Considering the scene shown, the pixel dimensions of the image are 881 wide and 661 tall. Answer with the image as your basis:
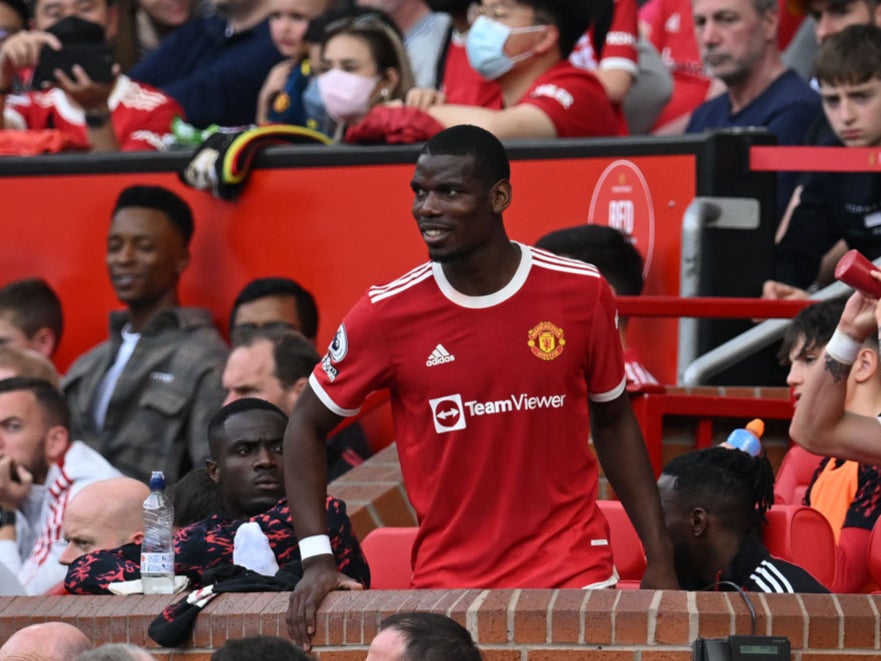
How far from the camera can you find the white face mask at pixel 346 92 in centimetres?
966

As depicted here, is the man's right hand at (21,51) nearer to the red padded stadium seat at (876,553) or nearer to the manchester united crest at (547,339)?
the manchester united crest at (547,339)

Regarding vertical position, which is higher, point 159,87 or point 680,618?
point 159,87

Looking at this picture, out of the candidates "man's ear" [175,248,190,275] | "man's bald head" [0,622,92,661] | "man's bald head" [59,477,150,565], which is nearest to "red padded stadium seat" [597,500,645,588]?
"man's bald head" [59,477,150,565]

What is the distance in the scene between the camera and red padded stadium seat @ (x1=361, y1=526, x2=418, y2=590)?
649 cm

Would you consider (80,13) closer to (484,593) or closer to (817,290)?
(817,290)

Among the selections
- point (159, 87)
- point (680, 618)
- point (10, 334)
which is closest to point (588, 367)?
point (680, 618)

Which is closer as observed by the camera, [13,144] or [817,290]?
[817,290]

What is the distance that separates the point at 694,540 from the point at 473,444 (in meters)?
0.92

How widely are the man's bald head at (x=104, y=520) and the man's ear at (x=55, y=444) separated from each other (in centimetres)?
144

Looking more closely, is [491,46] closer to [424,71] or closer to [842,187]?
[424,71]

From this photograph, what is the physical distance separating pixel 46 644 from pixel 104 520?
184 cm

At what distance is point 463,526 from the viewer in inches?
220

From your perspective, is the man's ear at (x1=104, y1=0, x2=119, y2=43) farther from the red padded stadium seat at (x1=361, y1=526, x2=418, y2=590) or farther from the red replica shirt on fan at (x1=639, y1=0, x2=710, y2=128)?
the red padded stadium seat at (x1=361, y1=526, x2=418, y2=590)

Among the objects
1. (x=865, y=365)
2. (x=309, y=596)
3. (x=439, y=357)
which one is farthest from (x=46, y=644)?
(x=865, y=365)
